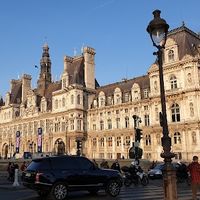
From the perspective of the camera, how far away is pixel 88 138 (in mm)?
70875

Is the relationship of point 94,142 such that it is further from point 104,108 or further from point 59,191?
point 59,191

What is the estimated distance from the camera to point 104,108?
227ft

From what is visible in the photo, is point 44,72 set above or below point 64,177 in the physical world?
above

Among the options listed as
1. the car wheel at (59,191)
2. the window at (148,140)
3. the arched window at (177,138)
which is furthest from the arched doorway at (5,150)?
the car wheel at (59,191)

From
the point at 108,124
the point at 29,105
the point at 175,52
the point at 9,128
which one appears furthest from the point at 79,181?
the point at 9,128

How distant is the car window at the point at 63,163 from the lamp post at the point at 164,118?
770cm

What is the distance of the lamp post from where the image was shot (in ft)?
28.9

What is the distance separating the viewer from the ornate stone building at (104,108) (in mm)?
52781

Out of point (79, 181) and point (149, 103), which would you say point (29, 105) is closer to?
point (149, 103)

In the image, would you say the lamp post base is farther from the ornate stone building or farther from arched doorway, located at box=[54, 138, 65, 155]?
arched doorway, located at box=[54, 138, 65, 155]

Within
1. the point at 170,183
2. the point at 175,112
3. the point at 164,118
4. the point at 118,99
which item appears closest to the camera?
the point at 170,183

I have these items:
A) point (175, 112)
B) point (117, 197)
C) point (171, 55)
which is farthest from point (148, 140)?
point (117, 197)

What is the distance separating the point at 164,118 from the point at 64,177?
25.3 feet

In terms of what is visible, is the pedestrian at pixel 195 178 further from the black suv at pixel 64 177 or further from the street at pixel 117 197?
the black suv at pixel 64 177
